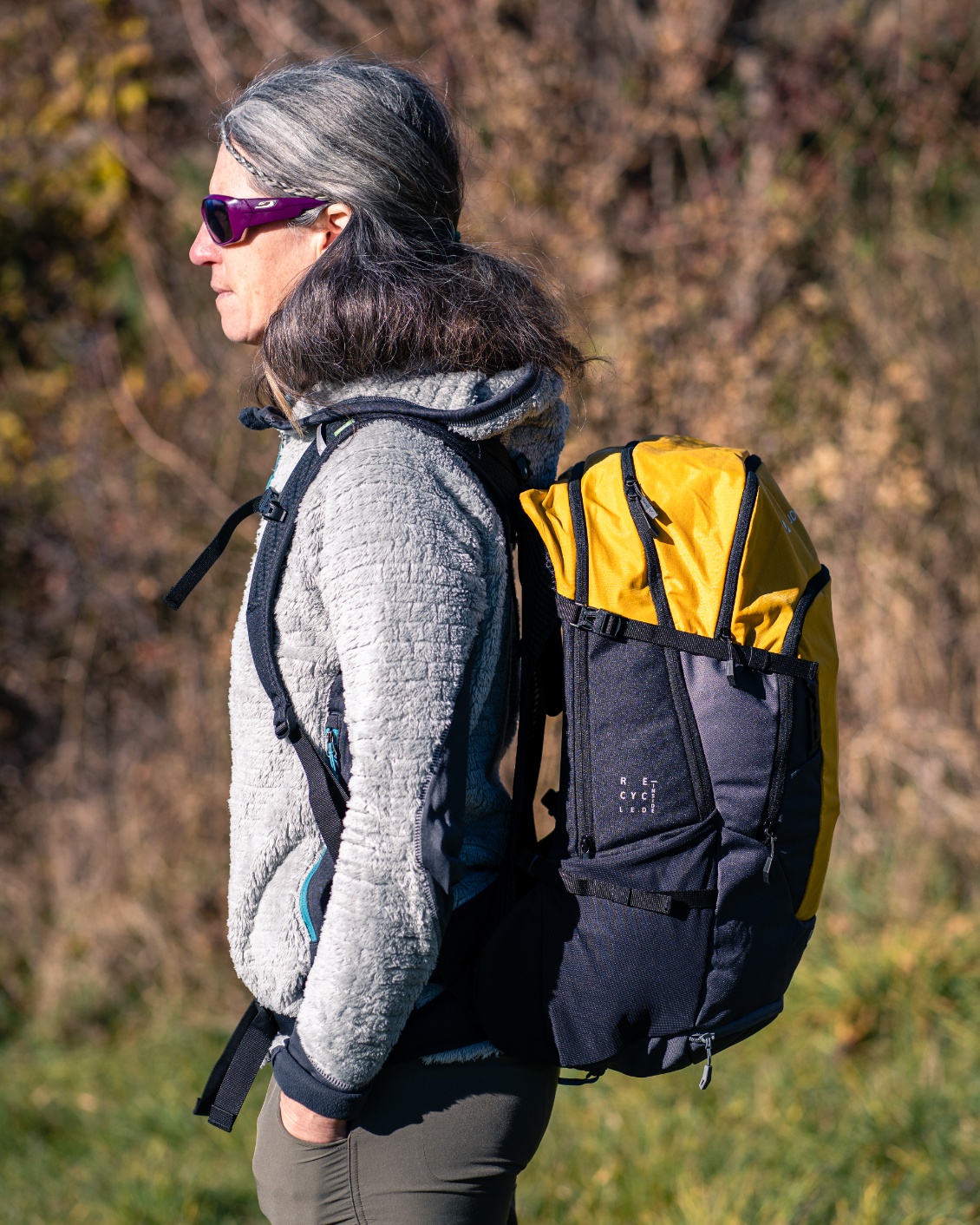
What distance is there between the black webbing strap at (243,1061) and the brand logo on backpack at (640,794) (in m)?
0.57

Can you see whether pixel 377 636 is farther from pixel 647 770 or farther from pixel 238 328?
pixel 238 328

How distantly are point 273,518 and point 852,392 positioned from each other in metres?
3.54

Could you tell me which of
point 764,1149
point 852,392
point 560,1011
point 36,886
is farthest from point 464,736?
point 36,886

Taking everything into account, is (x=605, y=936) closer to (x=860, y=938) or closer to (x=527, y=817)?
(x=527, y=817)

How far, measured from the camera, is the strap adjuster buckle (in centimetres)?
144

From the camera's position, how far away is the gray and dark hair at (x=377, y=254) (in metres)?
1.50

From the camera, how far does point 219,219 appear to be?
1641mm

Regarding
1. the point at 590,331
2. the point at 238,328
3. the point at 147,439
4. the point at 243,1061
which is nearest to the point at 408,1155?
the point at 243,1061

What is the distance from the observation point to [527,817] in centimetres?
158

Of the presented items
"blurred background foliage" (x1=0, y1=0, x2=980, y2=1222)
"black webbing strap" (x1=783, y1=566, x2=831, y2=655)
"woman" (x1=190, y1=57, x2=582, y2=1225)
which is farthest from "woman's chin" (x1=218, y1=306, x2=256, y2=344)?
"blurred background foliage" (x1=0, y1=0, x2=980, y2=1222)

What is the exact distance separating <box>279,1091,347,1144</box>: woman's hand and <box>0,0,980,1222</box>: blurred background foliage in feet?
8.18

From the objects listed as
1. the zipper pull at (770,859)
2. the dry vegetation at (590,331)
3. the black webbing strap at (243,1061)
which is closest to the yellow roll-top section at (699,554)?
the zipper pull at (770,859)

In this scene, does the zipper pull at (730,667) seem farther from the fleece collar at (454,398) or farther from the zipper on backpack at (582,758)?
the fleece collar at (454,398)

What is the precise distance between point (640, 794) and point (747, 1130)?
2095 millimetres
